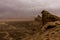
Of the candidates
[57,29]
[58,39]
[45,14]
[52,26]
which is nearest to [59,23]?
[52,26]

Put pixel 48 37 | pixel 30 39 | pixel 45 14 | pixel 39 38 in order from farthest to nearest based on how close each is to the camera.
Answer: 1. pixel 45 14
2. pixel 30 39
3. pixel 39 38
4. pixel 48 37

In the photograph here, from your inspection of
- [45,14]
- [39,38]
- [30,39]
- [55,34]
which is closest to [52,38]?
[55,34]

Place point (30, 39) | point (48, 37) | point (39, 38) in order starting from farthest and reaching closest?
point (30, 39)
point (39, 38)
point (48, 37)

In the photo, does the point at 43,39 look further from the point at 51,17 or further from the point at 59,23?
the point at 51,17

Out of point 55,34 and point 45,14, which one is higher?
point 45,14

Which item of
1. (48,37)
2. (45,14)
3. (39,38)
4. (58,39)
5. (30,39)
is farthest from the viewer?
(45,14)

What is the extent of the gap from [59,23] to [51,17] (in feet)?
22.7

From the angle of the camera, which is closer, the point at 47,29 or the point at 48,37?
the point at 48,37

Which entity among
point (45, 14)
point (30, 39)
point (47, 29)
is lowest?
point (30, 39)

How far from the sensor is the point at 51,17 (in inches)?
1337

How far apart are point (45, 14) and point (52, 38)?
13.5 meters

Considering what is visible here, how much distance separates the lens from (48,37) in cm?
2453

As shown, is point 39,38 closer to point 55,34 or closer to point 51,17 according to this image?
point 55,34

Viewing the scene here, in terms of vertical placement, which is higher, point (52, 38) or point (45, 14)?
point (45, 14)
